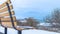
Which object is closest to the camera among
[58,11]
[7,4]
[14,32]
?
[58,11]

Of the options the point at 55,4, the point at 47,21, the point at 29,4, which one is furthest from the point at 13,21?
the point at 55,4

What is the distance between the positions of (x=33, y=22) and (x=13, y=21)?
63cm

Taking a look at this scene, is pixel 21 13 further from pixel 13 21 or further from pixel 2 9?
pixel 2 9

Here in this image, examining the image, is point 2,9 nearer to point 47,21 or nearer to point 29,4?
point 29,4

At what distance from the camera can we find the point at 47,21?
1.89 m

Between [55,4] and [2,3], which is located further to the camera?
[2,3]

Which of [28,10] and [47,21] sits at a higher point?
[28,10]

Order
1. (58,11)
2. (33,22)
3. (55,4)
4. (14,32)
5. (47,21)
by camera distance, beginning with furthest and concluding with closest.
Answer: (14,32) < (33,22) < (47,21) < (55,4) < (58,11)

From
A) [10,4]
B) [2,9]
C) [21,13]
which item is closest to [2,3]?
[2,9]

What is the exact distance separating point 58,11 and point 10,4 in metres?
1.31

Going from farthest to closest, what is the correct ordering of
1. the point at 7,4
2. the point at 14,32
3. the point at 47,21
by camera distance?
the point at 7,4 → the point at 14,32 → the point at 47,21

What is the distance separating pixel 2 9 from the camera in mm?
3057

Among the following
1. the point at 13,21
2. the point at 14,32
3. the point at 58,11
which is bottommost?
the point at 14,32

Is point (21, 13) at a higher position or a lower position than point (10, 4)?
lower
